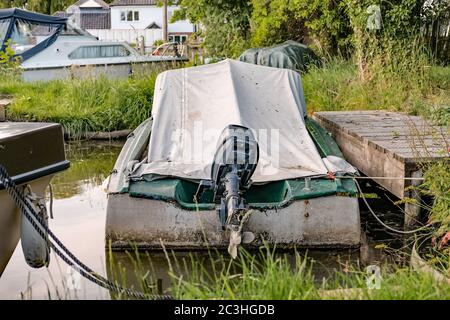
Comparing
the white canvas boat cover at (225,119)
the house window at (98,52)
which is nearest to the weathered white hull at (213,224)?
the white canvas boat cover at (225,119)

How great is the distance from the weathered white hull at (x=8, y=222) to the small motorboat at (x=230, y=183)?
1.40 m

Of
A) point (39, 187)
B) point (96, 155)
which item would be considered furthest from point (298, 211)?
point (96, 155)

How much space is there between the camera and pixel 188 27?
64562 mm

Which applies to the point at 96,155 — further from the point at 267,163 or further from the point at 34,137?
the point at 34,137

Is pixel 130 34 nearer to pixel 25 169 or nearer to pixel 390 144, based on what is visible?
pixel 390 144

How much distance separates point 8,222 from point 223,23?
55.5ft

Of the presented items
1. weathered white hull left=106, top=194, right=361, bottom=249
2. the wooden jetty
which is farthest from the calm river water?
the wooden jetty

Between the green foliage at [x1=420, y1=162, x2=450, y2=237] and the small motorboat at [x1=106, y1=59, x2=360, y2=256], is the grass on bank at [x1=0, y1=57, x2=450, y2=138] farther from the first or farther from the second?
the green foliage at [x1=420, y1=162, x2=450, y2=237]

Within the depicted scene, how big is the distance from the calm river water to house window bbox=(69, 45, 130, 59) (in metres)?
10.5

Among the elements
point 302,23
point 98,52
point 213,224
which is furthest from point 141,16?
point 213,224

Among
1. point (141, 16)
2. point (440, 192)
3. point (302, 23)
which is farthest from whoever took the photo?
point (141, 16)

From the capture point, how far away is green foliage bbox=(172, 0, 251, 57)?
21.5m

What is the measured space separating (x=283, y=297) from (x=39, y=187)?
2.72 meters

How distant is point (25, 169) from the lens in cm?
570
